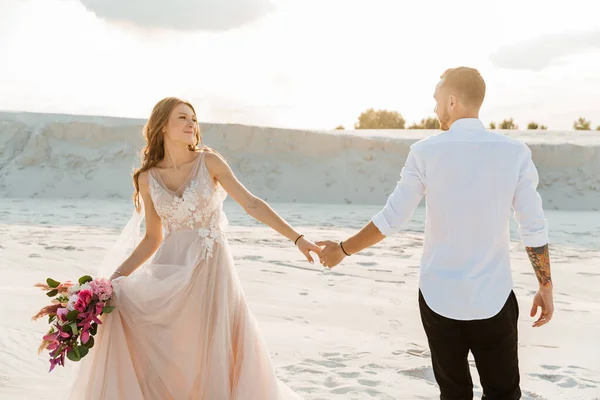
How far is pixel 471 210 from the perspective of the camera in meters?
2.45

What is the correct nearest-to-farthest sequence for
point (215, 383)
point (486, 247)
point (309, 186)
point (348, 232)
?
1. point (486, 247)
2. point (215, 383)
3. point (348, 232)
4. point (309, 186)

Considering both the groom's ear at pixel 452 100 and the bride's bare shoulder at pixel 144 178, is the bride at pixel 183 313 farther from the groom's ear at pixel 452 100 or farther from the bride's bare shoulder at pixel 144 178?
the groom's ear at pixel 452 100

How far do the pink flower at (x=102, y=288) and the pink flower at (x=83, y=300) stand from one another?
0.04 meters

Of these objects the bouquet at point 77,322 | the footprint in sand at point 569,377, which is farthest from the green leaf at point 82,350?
the footprint in sand at point 569,377

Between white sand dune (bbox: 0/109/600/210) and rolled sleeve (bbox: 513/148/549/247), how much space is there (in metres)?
14.7

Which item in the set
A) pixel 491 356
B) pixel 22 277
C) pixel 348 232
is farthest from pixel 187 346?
pixel 348 232

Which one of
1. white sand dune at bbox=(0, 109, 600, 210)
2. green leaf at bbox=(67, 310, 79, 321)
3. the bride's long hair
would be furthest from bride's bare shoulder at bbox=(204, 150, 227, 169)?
white sand dune at bbox=(0, 109, 600, 210)

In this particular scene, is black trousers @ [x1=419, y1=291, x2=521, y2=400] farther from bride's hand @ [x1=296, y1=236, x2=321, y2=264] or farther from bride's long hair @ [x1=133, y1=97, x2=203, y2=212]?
bride's long hair @ [x1=133, y1=97, x2=203, y2=212]

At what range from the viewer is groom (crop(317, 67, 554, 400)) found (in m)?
2.45

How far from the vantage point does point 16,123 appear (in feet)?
67.1

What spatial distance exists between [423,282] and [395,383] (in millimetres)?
1760

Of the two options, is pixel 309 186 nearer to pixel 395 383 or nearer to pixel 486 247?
pixel 395 383

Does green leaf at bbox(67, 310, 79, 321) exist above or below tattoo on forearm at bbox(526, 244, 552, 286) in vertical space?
below

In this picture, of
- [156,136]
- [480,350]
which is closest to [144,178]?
[156,136]
